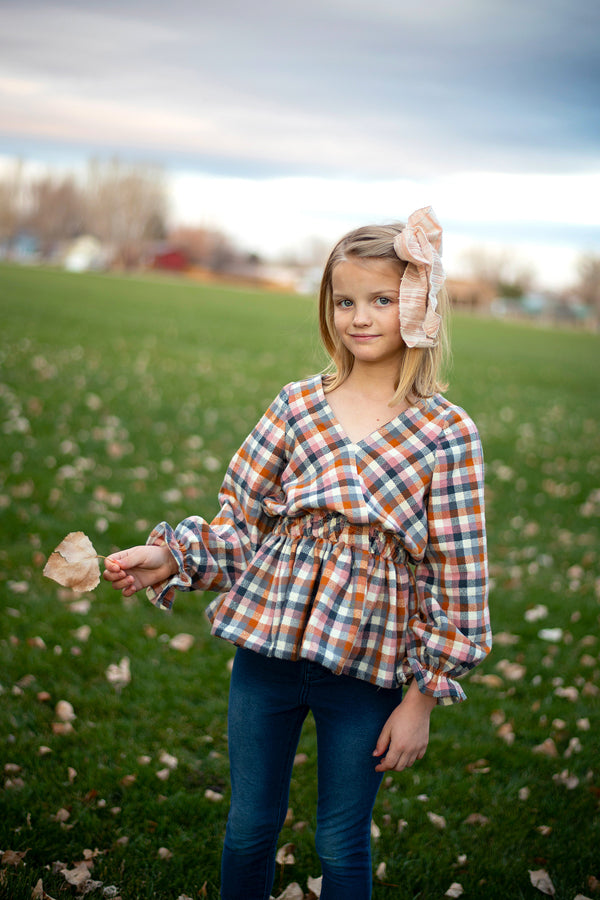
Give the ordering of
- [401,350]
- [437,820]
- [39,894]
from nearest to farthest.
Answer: [401,350] < [39,894] < [437,820]

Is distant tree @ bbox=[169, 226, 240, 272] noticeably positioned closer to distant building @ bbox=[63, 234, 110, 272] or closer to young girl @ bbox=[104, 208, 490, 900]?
distant building @ bbox=[63, 234, 110, 272]

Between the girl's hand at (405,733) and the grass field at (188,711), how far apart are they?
1.20 metres

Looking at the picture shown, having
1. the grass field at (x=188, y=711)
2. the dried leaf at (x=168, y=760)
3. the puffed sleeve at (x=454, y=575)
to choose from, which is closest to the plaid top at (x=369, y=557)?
the puffed sleeve at (x=454, y=575)

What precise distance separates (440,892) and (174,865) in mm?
1013

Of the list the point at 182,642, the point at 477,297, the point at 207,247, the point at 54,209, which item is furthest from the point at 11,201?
the point at 182,642

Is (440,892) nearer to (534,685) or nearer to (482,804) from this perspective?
(482,804)

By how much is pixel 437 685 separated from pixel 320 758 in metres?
0.40

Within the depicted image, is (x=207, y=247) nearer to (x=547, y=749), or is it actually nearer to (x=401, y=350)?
(x=547, y=749)

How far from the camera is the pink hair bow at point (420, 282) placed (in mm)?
2125

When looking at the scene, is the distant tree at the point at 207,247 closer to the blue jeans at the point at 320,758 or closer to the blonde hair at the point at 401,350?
the blonde hair at the point at 401,350

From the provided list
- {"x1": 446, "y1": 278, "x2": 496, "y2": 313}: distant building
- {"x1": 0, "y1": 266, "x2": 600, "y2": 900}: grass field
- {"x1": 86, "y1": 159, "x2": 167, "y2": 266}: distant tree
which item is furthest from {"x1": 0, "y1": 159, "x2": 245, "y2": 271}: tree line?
{"x1": 0, "y1": 266, "x2": 600, "y2": 900}: grass field

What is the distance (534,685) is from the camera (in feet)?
15.4

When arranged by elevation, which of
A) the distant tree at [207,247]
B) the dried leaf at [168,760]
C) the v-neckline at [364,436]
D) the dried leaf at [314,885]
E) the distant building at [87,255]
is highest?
the distant tree at [207,247]

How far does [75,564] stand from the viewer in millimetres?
2109
